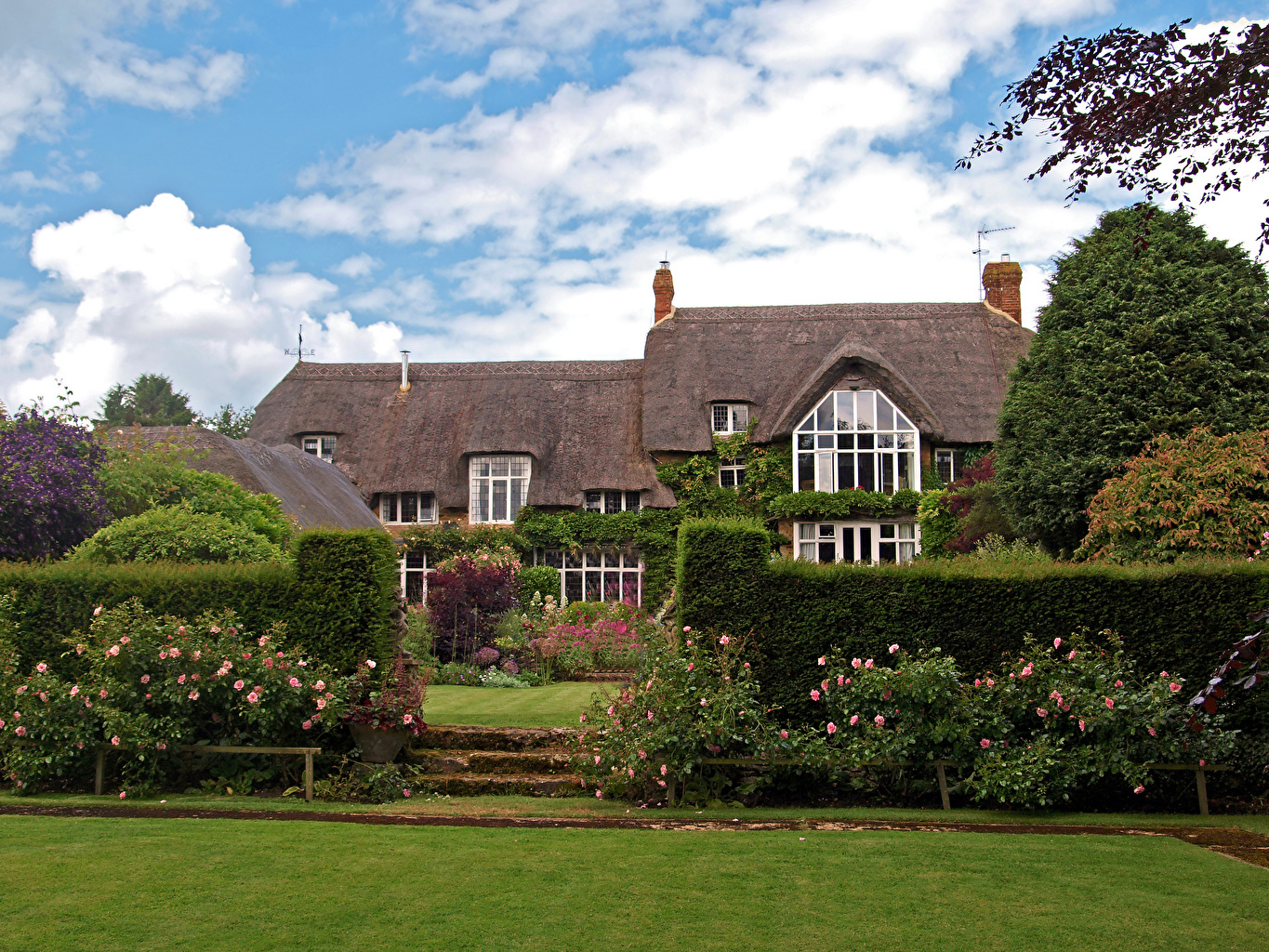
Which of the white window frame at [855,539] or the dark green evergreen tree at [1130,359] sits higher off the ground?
the dark green evergreen tree at [1130,359]

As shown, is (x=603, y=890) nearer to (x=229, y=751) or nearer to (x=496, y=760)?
(x=496, y=760)

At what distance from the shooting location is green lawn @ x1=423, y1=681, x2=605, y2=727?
11.1 metres

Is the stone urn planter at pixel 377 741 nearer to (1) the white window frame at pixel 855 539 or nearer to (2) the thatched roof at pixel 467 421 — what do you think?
(2) the thatched roof at pixel 467 421

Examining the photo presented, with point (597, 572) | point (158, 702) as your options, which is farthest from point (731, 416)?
point (158, 702)

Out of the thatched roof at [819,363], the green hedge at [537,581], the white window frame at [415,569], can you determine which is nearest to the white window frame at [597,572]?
the green hedge at [537,581]

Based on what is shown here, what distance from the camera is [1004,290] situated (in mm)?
30984

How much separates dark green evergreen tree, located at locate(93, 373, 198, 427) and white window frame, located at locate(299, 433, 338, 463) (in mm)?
28523

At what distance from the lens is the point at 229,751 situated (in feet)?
29.5

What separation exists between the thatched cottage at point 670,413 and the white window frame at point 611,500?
2.1 inches

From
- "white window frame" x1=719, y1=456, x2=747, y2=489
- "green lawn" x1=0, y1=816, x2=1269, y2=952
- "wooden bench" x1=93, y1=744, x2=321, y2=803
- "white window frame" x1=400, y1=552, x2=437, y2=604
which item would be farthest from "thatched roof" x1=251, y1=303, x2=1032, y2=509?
"green lawn" x1=0, y1=816, x2=1269, y2=952

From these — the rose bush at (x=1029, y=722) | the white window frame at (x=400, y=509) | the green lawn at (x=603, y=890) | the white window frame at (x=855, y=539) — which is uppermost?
the white window frame at (x=400, y=509)

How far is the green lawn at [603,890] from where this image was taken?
16.7 ft

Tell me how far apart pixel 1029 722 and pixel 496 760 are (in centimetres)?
509

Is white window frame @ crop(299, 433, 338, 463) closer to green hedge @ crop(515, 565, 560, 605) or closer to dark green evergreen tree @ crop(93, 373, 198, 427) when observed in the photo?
green hedge @ crop(515, 565, 560, 605)
